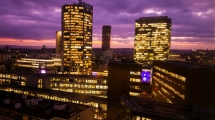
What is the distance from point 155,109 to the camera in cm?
3005

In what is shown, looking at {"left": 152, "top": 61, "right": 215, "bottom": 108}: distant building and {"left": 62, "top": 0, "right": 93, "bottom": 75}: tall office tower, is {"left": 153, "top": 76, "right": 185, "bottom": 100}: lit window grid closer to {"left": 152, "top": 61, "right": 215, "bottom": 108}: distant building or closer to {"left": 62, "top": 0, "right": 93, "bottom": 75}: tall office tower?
{"left": 152, "top": 61, "right": 215, "bottom": 108}: distant building

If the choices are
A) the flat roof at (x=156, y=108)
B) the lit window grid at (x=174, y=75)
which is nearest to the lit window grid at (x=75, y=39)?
the lit window grid at (x=174, y=75)

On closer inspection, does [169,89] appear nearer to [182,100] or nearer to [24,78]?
[182,100]

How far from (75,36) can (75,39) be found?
2881mm

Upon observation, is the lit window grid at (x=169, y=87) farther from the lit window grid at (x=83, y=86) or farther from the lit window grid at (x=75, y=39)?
the lit window grid at (x=75, y=39)

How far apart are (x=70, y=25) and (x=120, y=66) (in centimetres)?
11162

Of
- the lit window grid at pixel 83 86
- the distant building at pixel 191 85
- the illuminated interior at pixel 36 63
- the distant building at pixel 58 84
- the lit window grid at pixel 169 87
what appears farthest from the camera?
the illuminated interior at pixel 36 63

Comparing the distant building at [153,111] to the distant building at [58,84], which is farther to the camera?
the distant building at [58,84]

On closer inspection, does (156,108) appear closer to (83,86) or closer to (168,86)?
(168,86)

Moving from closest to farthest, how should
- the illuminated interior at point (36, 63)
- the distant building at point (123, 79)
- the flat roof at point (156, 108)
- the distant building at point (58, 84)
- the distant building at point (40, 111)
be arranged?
the flat roof at point (156, 108)
the distant building at point (40, 111)
the distant building at point (123, 79)
the distant building at point (58, 84)
the illuminated interior at point (36, 63)

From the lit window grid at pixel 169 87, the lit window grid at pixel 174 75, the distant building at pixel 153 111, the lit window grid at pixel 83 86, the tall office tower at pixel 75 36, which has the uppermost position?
the tall office tower at pixel 75 36

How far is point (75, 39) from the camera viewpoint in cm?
15925

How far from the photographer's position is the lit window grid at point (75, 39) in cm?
15688

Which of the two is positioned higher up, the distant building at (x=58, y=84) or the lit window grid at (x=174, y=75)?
the lit window grid at (x=174, y=75)
